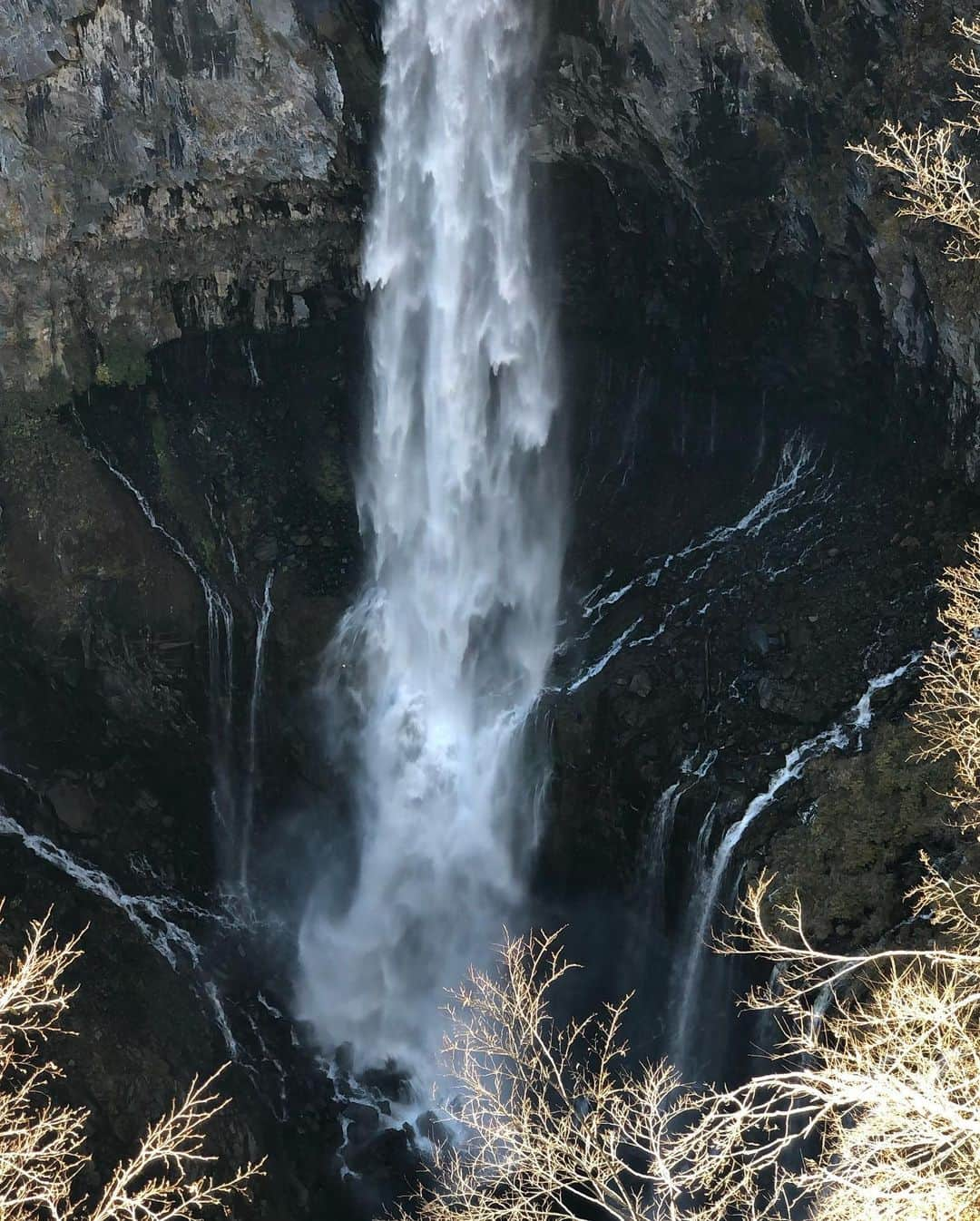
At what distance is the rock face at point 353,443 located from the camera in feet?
55.7

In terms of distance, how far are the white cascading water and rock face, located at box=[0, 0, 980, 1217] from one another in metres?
0.57

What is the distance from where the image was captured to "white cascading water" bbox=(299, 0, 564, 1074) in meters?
19.3

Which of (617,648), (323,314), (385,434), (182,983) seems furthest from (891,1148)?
(323,314)

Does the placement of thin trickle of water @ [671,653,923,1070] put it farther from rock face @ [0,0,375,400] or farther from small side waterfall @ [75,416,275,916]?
rock face @ [0,0,375,400]

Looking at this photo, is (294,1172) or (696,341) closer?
(294,1172)

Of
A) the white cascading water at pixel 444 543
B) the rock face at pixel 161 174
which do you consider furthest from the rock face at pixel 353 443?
the white cascading water at pixel 444 543

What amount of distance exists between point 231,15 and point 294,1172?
55.4ft

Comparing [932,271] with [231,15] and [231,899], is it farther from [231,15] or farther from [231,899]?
[231,899]

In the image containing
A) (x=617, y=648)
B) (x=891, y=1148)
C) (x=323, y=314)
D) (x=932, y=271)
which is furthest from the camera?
(x=323, y=314)

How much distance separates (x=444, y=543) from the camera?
2095 centimetres

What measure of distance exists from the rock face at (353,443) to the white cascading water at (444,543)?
570mm

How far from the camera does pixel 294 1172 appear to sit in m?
17.4

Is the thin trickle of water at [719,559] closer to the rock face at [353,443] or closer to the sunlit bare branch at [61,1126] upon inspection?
the rock face at [353,443]

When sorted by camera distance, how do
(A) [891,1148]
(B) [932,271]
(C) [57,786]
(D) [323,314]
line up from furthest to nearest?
(D) [323,314], (C) [57,786], (B) [932,271], (A) [891,1148]
